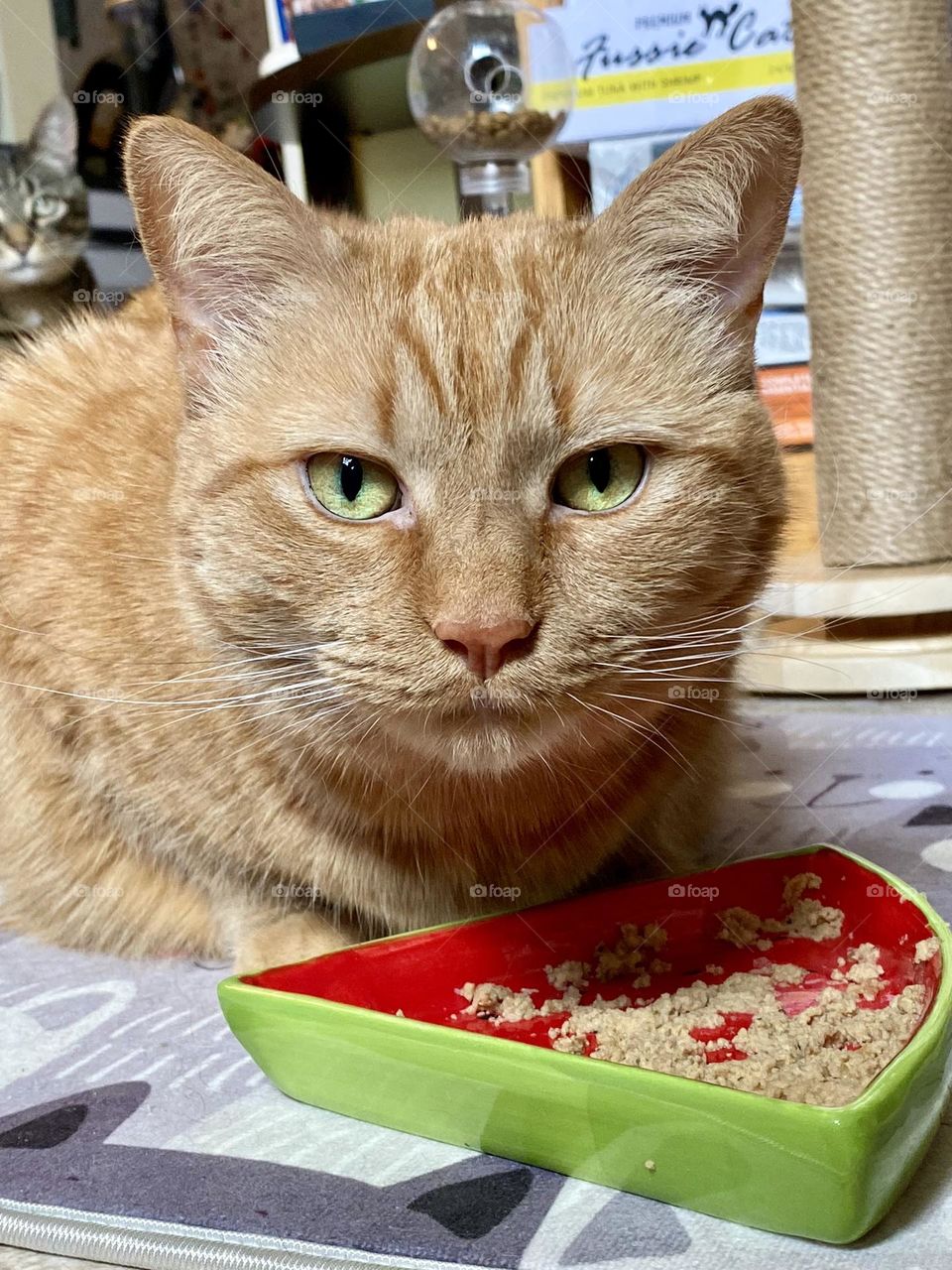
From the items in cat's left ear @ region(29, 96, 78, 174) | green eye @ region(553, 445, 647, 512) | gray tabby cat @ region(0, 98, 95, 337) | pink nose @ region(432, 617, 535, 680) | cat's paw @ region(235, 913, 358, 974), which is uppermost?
cat's left ear @ region(29, 96, 78, 174)

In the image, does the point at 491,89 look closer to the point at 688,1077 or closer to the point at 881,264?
the point at 881,264

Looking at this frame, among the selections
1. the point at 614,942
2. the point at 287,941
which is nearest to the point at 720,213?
the point at 614,942

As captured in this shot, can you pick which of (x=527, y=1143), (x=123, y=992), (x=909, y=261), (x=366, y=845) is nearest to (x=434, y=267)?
(x=366, y=845)

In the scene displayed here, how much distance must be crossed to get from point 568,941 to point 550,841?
9cm

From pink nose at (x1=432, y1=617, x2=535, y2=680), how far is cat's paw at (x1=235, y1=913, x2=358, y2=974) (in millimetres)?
472

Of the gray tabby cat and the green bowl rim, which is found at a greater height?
the gray tabby cat

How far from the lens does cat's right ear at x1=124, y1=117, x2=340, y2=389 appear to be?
0.97m

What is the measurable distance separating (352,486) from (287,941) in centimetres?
51

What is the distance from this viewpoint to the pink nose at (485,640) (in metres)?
0.81

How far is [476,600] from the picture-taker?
818mm

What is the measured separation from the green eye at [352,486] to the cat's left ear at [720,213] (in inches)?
11.3

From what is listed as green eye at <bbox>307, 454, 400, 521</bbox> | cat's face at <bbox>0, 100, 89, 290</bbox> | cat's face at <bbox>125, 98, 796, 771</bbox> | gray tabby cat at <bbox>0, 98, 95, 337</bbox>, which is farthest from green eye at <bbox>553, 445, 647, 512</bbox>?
cat's face at <bbox>0, 100, 89, 290</bbox>

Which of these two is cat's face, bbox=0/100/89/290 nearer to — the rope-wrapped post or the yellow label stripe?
the yellow label stripe

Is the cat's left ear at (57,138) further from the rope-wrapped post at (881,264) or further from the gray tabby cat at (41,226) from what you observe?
the rope-wrapped post at (881,264)
